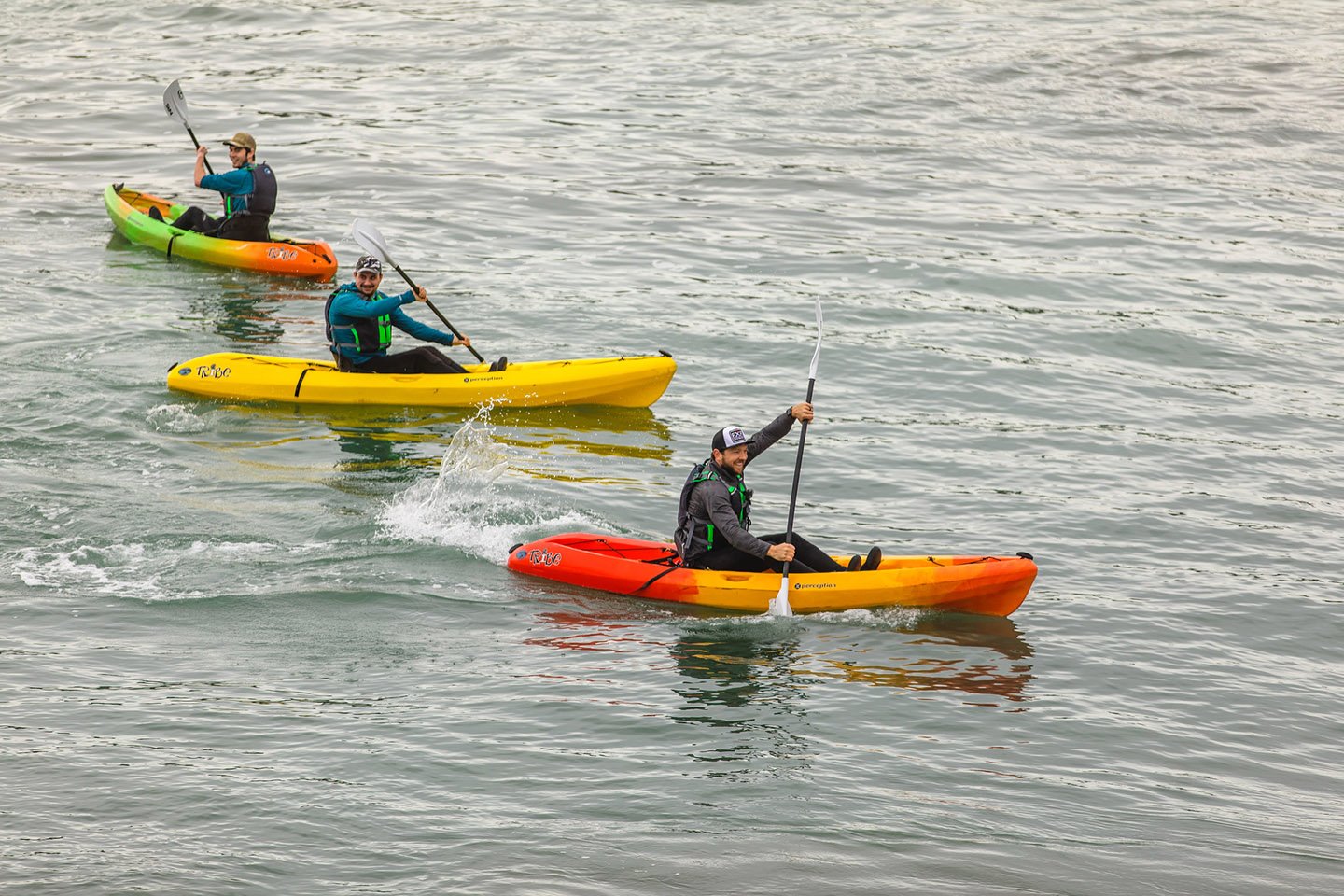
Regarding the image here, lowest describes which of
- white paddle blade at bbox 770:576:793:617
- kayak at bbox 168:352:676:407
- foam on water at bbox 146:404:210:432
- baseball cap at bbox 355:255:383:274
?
white paddle blade at bbox 770:576:793:617

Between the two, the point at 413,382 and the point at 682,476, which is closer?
the point at 682,476

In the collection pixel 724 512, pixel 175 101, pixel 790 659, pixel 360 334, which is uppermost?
pixel 175 101

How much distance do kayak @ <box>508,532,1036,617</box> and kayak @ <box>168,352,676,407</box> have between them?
4196 mm

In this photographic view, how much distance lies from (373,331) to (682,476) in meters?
3.69

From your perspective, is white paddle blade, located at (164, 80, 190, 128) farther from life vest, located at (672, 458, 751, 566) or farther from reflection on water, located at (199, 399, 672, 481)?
life vest, located at (672, 458, 751, 566)

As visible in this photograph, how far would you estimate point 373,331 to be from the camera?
49.8 feet

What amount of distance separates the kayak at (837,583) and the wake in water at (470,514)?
42.4 inches

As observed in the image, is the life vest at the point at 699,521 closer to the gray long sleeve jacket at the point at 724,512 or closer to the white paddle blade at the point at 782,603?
the gray long sleeve jacket at the point at 724,512

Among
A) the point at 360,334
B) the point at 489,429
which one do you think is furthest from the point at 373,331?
the point at 489,429

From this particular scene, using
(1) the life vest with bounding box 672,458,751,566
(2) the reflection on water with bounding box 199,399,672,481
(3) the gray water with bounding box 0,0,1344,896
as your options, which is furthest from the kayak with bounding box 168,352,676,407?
(1) the life vest with bounding box 672,458,751,566

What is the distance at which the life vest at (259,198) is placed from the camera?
1881 centimetres

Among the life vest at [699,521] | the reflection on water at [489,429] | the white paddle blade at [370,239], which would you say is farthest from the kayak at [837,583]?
the white paddle blade at [370,239]

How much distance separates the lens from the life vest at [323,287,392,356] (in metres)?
15.1

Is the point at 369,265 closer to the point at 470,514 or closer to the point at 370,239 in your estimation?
the point at 370,239
